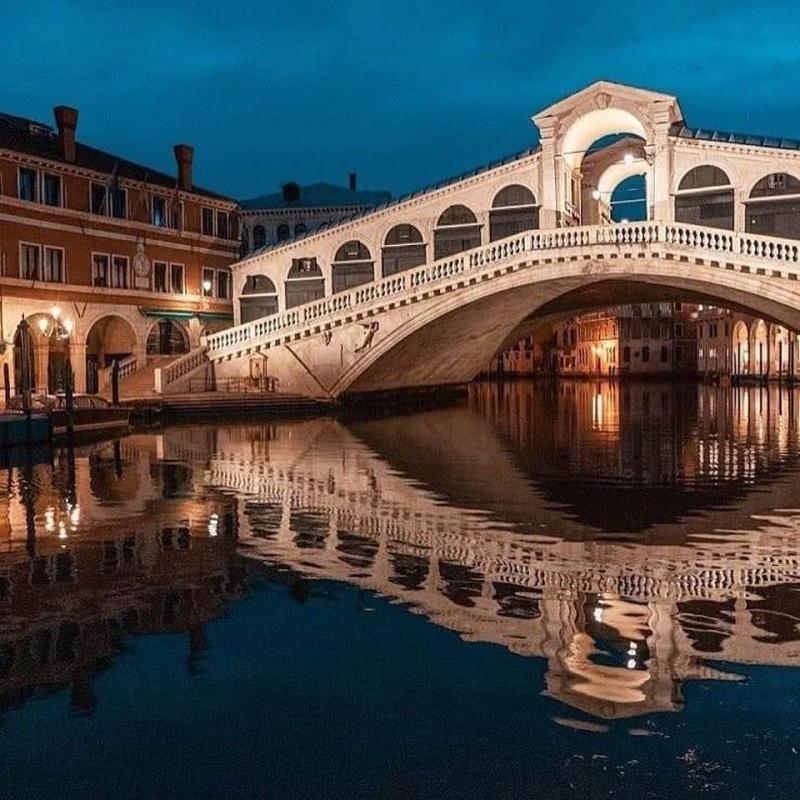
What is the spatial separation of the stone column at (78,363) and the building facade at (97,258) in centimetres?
4

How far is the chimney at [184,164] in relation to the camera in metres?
35.1

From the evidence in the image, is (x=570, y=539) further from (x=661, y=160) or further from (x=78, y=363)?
(x=78, y=363)

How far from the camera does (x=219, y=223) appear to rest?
37.4 m

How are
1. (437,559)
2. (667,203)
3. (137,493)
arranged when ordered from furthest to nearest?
(667,203) < (137,493) < (437,559)

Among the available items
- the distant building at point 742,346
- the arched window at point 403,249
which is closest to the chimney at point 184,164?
the arched window at point 403,249

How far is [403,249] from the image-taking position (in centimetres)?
3472

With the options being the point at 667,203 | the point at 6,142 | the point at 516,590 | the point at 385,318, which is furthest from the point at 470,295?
the point at 516,590

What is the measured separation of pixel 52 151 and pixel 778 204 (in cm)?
2232

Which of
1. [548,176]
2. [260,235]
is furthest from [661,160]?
[260,235]

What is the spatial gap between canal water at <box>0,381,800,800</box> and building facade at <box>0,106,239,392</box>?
1630 centimetres

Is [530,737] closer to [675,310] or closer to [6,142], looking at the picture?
[6,142]

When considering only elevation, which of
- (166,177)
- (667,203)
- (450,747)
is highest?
(166,177)

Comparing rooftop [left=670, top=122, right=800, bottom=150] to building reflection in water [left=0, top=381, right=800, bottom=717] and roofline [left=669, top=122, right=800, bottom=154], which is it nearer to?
roofline [left=669, top=122, right=800, bottom=154]

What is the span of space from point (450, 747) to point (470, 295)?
78.8 feet
